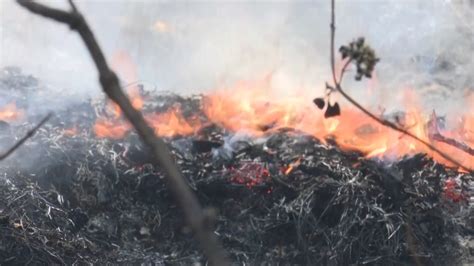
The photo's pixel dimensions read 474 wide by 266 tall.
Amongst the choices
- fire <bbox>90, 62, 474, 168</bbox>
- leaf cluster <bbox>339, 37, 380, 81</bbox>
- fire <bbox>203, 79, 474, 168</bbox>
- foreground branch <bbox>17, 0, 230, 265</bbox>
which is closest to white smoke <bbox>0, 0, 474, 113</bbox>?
fire <bbox>203, 79, 474, 168</bbox>

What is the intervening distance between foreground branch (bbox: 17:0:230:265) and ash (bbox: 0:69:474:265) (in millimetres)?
3810

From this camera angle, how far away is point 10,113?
664 centimetres

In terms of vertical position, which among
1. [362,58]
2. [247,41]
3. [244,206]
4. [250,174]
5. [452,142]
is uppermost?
[362,58]

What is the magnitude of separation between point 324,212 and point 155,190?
1318 millimetres

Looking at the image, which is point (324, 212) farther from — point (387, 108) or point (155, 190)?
point (387, 108)

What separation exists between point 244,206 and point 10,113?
283 centimetres

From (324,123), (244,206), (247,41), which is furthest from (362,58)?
(247,41)

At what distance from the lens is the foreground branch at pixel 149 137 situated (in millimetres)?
1019

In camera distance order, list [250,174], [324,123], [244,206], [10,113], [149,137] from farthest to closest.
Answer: [10,113], [324,123], [250,174], [244,206], [149,137]

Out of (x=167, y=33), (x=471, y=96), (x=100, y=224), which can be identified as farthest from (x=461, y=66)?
(x=100, y=224)

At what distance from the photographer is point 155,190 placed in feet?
17.4

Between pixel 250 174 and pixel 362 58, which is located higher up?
pixel 362 58

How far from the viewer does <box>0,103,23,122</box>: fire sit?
6.51m

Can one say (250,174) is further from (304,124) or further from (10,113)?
(10,113)
